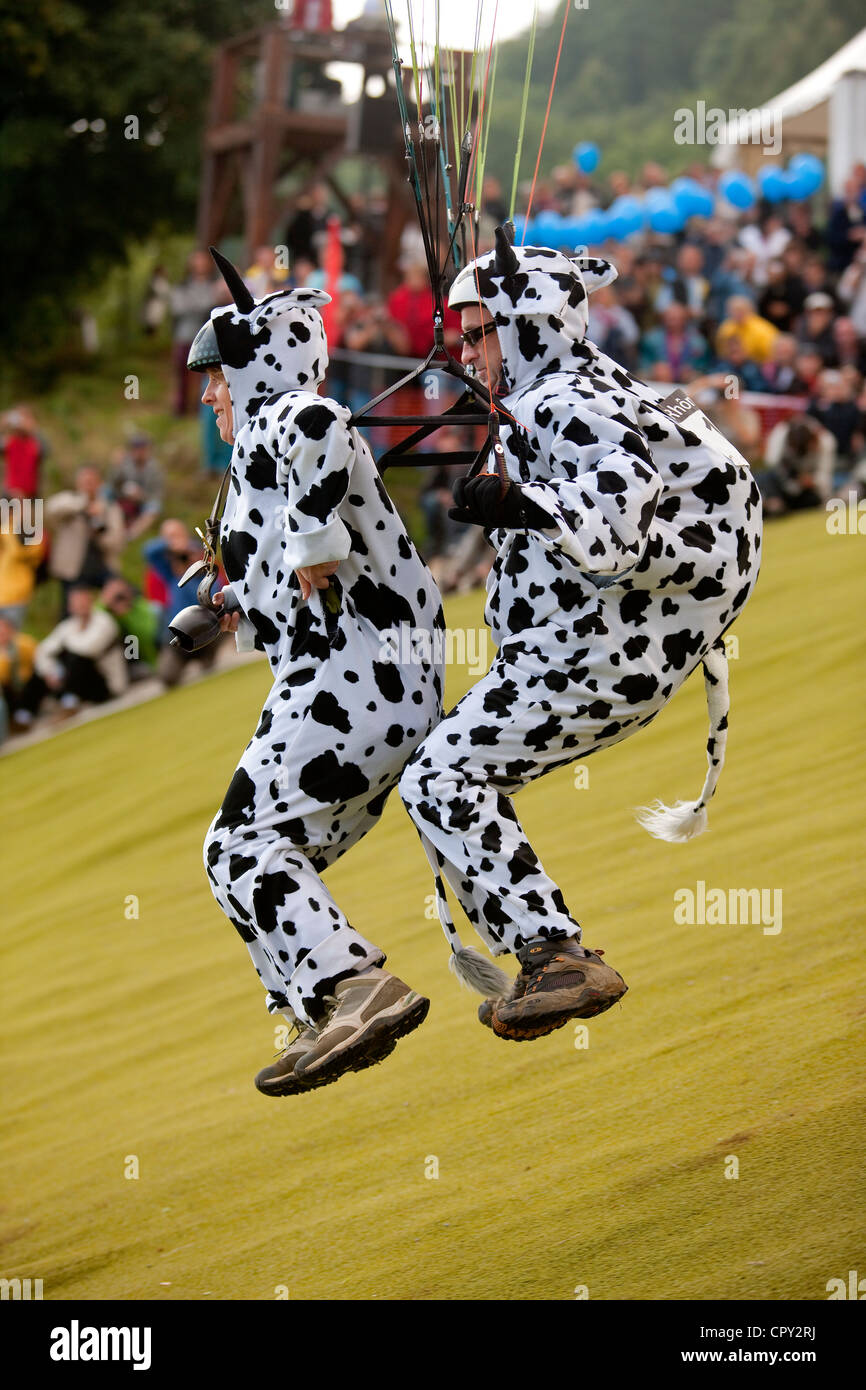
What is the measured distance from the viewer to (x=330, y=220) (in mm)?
12445

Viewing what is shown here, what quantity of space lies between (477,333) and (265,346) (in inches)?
17.2

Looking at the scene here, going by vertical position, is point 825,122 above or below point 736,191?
above

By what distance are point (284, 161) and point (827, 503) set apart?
9.51 metres

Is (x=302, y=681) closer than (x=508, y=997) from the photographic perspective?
No

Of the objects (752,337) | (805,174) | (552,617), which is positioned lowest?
(552,617)

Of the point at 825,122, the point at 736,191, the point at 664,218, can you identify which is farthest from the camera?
the point at 825,122

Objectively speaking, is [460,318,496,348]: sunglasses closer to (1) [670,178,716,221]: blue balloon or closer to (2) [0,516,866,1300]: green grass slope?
(2) [0,516,866,1300]: green grass slope

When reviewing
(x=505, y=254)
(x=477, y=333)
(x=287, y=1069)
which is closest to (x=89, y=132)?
(x=477, y=333)

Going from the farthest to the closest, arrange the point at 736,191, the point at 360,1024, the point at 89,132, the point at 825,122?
1. the point at 89,132
2. the point at 825,122
3. the point at 736,191
4. the point at 360,1024

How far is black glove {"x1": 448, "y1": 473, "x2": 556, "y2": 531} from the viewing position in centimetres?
297

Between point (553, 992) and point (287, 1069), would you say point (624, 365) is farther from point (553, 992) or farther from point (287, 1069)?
point (553, 992)

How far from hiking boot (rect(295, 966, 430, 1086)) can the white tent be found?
11083 millimetres

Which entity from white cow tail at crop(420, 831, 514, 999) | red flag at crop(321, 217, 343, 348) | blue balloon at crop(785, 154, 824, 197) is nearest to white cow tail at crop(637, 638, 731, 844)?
white cow tail at crop(420, 831, 514, 999)

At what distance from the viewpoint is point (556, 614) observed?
3.31 meters
